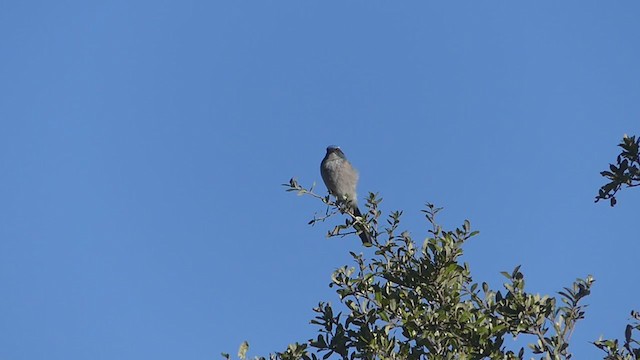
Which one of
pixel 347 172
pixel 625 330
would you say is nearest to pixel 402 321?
pixel 625 330

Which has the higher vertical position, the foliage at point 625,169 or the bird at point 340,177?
the bird at point 340,177

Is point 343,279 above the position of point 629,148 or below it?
below

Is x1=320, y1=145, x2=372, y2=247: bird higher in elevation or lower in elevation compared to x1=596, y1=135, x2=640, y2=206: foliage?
higher

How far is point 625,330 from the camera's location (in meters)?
6.46

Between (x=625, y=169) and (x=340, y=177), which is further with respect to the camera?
(x=340, y=177)

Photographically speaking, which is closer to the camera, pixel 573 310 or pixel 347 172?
pixel 573 310

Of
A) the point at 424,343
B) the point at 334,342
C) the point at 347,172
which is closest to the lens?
the point at 424,343

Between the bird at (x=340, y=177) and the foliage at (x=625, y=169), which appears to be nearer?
the foliage at (x=625, y=169)

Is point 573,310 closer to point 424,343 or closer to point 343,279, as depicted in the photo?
point 424,343

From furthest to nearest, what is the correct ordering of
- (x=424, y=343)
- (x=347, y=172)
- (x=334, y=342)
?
(x=347, y=172)
(x=334, y=342)
(x=424, y=343)

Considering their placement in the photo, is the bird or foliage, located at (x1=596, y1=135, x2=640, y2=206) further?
the bird

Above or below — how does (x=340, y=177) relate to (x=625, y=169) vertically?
above

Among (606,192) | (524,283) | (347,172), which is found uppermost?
(347,172)

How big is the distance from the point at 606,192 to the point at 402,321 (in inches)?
66.2
